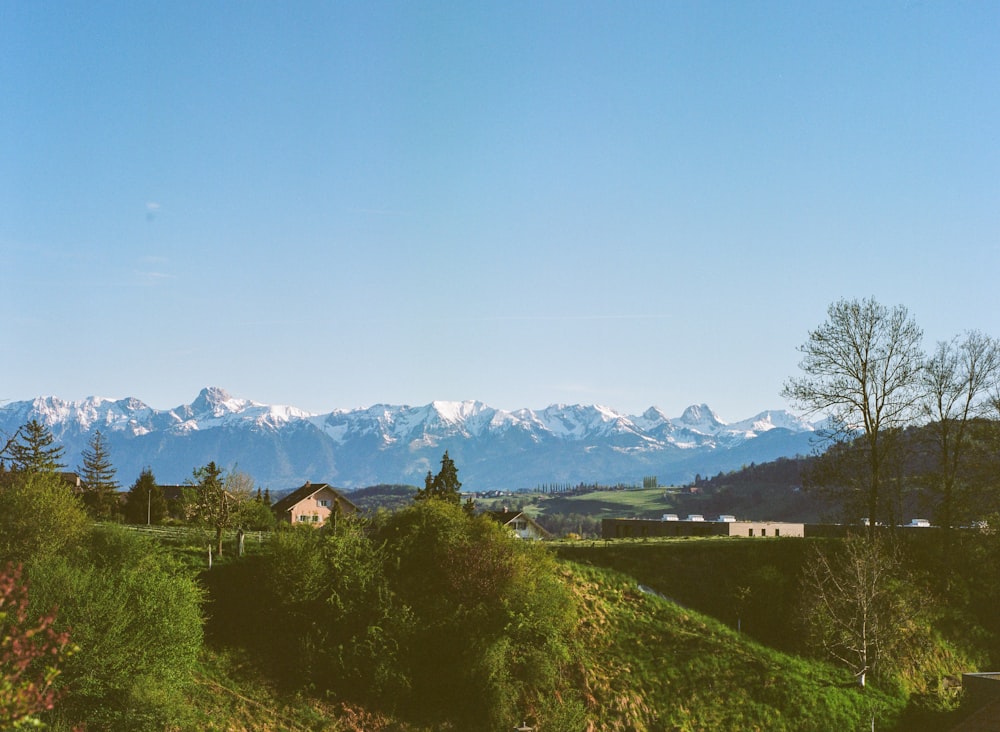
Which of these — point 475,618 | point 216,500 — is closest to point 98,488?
point 216,500

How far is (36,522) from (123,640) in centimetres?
1222

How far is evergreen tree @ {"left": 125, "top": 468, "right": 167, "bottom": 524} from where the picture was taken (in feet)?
291

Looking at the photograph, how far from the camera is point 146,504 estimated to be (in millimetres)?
90312

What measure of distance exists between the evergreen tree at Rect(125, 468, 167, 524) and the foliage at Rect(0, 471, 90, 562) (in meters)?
41.7

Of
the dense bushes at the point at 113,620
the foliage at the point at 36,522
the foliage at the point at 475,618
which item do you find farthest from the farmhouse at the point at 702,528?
the foliage at the point at 36,522

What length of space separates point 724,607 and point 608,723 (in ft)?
55.7

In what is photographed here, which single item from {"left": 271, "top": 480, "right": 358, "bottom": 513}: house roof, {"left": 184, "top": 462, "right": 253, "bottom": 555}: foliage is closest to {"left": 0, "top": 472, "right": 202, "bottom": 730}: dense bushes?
{"left": 184, "top": 462, "right": 253, "bottom": 555}: foliage

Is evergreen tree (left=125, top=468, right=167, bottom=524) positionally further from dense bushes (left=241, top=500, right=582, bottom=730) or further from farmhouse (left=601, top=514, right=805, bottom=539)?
farmhouse (left=601, top=514, right=805, bottom=539)

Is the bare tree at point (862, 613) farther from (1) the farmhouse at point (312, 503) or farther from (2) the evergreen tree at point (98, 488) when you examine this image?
(1) the farmhouse at point (312, 503)

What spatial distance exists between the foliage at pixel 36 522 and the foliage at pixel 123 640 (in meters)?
3.72

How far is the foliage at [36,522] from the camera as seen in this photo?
1731 inches

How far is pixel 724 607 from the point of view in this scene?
2288 inches

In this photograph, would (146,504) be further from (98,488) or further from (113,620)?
(113,620)

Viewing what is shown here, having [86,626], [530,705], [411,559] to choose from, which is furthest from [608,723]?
[86,626]
